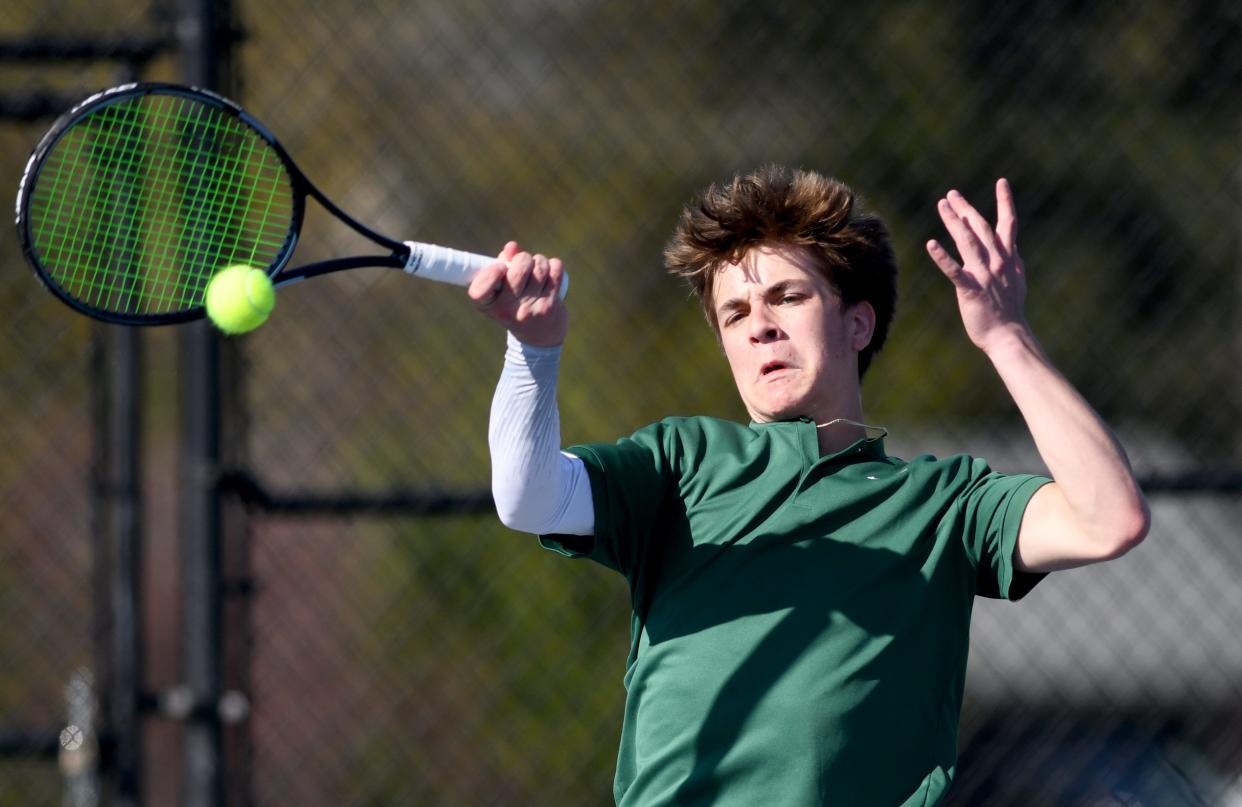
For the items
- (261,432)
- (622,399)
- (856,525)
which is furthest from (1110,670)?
(261,432)

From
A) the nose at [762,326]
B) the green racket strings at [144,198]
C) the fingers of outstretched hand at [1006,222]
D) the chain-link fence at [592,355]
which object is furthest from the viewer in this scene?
the chain-link fence at [592,355]

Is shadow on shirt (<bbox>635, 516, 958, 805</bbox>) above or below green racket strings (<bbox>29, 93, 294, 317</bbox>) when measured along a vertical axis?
below

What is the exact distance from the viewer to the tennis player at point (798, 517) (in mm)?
1895

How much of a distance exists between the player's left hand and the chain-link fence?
172cm

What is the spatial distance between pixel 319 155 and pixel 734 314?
3501 mm

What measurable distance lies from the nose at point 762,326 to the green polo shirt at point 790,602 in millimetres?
114

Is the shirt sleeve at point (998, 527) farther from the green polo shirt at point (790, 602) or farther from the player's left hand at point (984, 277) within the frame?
the player's left hand at point (984, 277)

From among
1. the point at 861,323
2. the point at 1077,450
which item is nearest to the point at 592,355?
the point at 861,323

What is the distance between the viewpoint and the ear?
2166mm

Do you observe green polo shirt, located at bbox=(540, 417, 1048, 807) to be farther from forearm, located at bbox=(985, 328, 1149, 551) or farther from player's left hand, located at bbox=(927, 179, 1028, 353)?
player's left hand, located at bbox=(927, 179, 1028, 353)

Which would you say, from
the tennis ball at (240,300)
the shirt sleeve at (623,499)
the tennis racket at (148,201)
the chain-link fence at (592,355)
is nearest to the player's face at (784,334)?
the shirt sleeve at (623,499)

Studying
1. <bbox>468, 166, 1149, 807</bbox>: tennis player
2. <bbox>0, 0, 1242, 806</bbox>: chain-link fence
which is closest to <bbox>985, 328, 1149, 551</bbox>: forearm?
<bbox>468, 166, 1149, 807</bbox>: tennis player

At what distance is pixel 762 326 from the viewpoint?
2.07 metres

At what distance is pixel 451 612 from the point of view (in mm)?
5426
